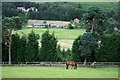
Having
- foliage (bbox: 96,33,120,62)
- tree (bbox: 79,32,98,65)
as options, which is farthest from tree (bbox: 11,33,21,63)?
foliage (bbox: 96,33,120,62)

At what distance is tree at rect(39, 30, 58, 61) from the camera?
32.9ft

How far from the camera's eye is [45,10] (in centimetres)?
1027

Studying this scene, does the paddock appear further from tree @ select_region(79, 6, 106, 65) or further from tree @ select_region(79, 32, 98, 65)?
tree @ select_region(79, 6, 106, 65)

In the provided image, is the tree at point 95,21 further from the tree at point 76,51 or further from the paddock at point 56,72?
the paddock at point 56,72

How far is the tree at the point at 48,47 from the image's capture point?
10016 millimetres

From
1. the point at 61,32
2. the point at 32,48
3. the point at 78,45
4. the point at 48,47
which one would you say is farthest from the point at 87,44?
the point at 32,48

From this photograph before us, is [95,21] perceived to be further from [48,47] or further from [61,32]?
[48,47]

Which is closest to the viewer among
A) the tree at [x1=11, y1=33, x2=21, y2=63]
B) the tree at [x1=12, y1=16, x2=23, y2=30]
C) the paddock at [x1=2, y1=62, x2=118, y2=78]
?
the paddock at [x1=2, y1=62, x2=118, y2=78]

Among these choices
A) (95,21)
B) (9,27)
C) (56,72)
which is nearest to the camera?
(56,72)

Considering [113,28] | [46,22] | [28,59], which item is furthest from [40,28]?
[113,28]

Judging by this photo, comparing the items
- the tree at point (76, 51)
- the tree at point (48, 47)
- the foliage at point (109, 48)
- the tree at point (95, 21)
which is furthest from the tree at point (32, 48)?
the foliage at point (109, 48)

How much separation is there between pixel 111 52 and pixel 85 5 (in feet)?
5.54

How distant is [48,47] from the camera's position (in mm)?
10086

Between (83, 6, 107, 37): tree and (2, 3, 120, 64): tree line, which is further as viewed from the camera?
(2, 3, 120, 64): tree line
